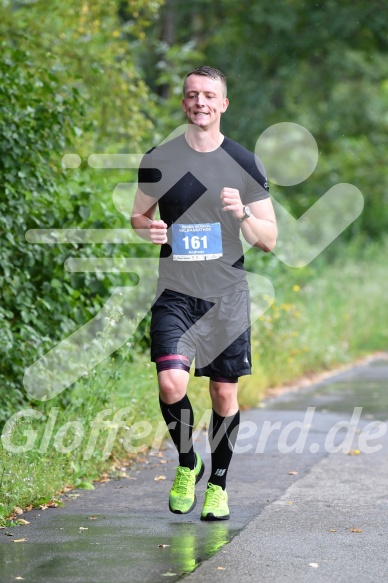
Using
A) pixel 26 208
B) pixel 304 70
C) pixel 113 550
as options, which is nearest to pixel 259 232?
pixel 113 550

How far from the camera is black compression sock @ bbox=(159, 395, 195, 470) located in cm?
556

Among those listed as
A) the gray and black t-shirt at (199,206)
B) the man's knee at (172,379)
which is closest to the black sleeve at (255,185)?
the gray and black t-shirt at (199,206)

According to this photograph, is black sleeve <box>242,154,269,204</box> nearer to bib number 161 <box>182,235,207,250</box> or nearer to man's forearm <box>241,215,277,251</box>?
man's forearm <box>241,215,277,251</box>

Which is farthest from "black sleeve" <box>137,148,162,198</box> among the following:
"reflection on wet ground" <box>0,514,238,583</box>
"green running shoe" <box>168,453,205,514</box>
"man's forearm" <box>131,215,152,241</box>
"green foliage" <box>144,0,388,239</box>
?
"green foliage" <box>144,0,388,239</box>

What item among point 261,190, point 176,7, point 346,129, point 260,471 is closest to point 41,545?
point 261,190

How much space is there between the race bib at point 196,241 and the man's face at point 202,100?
20.6 inches

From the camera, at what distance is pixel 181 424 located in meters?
5.55

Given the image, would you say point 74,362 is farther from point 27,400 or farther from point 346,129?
point 346,129

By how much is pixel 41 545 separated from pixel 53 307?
9.99ft

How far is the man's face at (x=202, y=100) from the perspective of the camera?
5539 millimetres

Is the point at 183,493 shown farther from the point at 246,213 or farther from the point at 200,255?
the point at 246,213

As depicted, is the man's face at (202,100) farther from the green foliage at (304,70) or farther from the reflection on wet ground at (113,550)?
the green foliage at (304,70)

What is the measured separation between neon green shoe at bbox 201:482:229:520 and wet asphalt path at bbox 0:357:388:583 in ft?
0.23

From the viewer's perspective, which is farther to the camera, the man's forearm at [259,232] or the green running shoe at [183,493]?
the green running shoe at [183,493]
